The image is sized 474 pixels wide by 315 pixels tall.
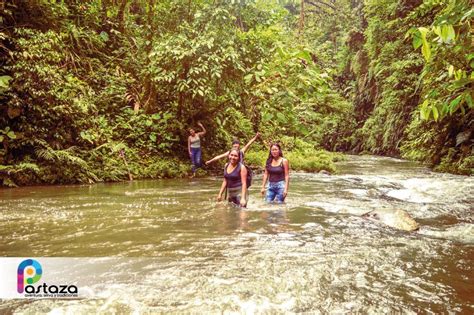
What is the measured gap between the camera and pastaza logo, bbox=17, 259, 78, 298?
11.1ft

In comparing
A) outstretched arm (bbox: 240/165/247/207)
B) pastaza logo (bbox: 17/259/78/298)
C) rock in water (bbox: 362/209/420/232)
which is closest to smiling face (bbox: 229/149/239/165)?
outstretched arm (bbox: 240/165/247/207)

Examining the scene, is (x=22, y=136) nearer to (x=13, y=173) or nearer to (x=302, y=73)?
(x=13, y=173)

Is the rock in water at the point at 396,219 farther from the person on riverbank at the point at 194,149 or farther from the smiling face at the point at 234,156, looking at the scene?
the person on riverbank at the point at 194,149

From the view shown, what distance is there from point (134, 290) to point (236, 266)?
3.71 ft

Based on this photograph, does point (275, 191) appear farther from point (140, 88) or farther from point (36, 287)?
point (140, 88)

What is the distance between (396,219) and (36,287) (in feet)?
17.0

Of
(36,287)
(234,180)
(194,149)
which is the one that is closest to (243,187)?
(234,180)

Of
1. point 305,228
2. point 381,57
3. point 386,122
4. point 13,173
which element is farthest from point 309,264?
point 386,122

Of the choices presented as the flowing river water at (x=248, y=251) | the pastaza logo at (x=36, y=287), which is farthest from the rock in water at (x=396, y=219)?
→ the pastaza logo at (x=36, y=287)

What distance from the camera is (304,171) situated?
17703mm

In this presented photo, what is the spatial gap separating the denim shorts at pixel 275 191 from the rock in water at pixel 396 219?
7.42ft

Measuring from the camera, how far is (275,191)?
8.73 meters

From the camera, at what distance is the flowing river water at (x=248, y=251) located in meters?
3.28

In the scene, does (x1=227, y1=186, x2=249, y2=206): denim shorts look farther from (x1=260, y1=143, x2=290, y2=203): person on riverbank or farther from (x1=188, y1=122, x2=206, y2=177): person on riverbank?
(x1=188, y1=122, x2=206, y2=177): person on riverbank
